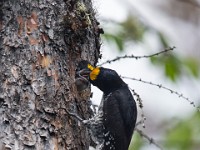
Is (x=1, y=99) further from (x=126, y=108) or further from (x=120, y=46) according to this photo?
(x=120, y=46)

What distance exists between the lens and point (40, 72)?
3.77 meters

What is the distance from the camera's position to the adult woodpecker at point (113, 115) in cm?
433

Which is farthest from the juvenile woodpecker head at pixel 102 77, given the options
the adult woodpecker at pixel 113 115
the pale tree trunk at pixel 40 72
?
the pale tree trunk at pixel 40 72

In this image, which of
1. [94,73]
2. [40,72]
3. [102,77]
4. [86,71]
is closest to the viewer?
[40,72]

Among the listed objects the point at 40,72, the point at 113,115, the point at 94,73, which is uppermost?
the point at 94,73

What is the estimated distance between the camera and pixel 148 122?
35.8 feet

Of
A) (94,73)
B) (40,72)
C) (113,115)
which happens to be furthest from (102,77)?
(40,72)

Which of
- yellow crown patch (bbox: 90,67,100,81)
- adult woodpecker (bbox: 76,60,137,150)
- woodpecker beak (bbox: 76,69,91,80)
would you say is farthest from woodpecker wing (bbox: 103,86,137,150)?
woodpecker beak (bbox: 76,69,91,80)

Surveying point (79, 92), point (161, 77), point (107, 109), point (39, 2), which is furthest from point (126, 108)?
point (161, 77)

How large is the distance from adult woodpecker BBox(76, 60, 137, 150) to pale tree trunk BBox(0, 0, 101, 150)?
0.38m

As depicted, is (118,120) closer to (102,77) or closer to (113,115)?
(113,115)

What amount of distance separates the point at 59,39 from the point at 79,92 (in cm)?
40

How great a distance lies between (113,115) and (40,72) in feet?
2.66

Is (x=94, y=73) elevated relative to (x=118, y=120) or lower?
elevated
